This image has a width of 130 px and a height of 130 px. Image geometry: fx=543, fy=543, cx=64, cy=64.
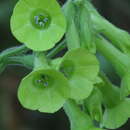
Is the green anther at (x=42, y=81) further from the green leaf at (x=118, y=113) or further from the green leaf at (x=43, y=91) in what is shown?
the green leaf at (x=118, y=113)

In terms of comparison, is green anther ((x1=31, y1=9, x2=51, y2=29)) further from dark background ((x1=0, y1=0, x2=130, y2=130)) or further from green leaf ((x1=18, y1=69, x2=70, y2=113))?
dark background ((x1=0, y1=0, x2=130, y2=130))

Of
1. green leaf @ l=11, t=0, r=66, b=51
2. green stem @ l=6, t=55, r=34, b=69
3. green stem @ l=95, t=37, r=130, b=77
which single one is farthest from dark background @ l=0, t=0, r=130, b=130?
green leaf @ l=11, t=0, r=66, b=51

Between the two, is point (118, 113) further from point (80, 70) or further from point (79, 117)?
point (80, 70)

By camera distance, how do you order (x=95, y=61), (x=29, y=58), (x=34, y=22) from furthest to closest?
(x=29, y=58) → (x=34, y=22) → (x=95, y=61)

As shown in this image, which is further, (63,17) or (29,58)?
(29,58)

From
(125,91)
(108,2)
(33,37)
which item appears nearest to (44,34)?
(33,37)

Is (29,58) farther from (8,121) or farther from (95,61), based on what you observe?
(8,121)
